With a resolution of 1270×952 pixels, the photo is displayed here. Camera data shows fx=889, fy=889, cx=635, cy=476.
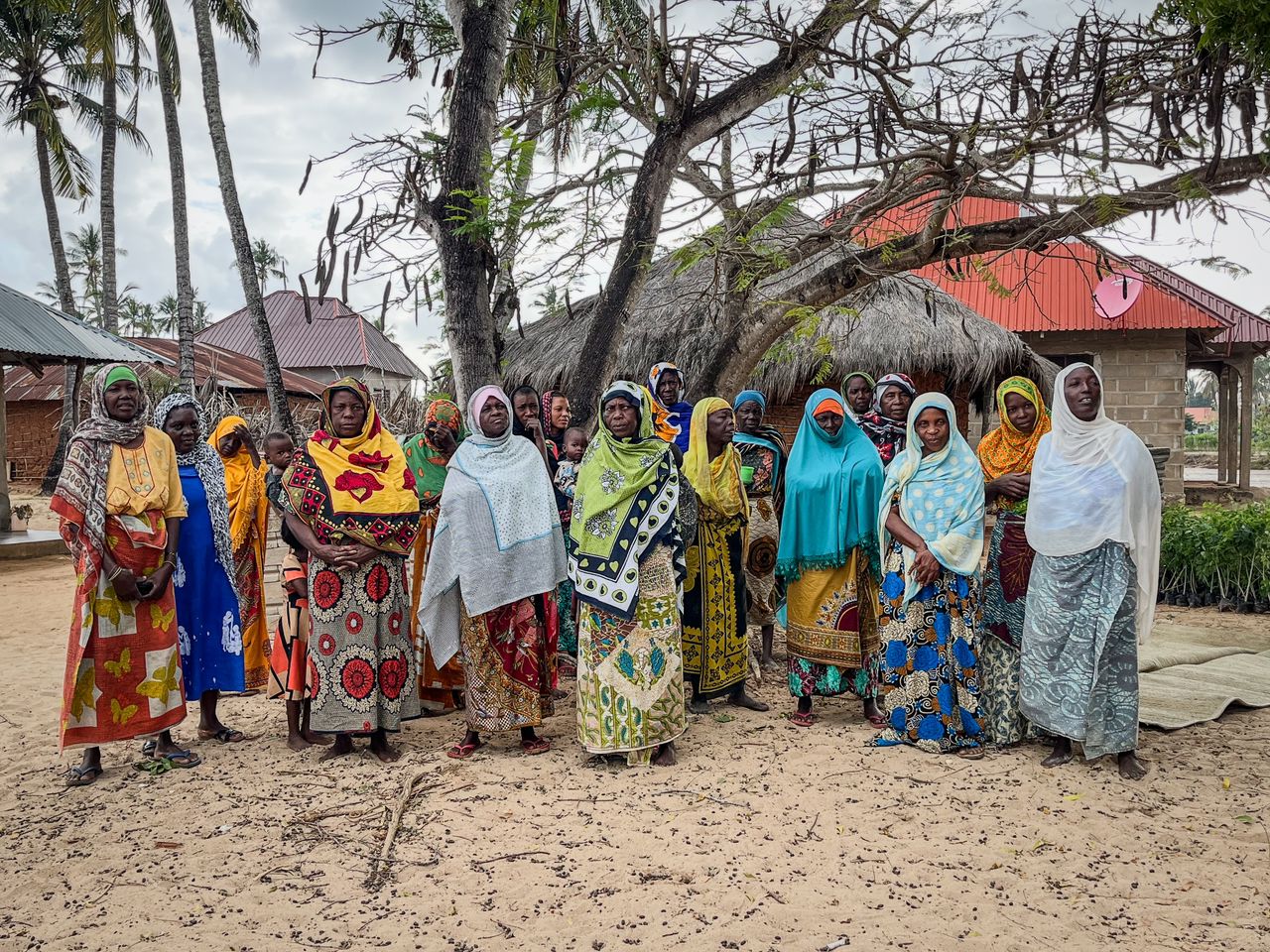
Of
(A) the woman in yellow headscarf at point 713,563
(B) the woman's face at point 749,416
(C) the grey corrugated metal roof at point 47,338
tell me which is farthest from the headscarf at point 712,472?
(C) the grey corrugated metal roof at point 47,338

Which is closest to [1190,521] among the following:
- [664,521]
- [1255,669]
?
[1255,669]

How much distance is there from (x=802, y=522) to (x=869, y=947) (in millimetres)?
2469

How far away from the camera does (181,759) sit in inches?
164

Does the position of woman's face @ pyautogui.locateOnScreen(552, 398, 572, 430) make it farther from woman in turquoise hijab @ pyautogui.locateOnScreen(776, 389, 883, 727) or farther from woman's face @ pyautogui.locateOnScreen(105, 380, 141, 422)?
woman's face @ pyautogui.locateOnScreen(105, 380, 141, 422)

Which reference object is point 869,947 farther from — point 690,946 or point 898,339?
point 898,339

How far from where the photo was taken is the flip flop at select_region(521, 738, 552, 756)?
4301mm

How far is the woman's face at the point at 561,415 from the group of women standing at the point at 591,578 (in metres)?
1.31

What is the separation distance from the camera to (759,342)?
5.98m

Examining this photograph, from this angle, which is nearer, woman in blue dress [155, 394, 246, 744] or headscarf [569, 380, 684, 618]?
headscarf [569, 380, 684, 618]

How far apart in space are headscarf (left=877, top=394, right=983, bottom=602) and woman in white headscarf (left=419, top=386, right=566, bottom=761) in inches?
67.7

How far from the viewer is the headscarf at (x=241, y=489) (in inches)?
207

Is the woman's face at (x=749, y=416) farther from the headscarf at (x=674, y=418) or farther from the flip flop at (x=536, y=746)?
the flip flop at (x=536, y=746)

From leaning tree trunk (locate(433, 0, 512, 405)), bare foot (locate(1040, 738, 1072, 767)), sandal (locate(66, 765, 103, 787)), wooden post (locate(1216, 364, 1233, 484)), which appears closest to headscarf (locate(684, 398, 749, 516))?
leaning tree trunk (locate(433, 0, 512, 405))

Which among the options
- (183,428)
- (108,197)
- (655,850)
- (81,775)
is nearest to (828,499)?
(655,850)
